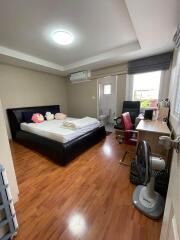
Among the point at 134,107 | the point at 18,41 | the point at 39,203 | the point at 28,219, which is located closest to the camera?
the point at 28,219

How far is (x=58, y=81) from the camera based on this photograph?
4.94 metres

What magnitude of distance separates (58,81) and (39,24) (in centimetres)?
308

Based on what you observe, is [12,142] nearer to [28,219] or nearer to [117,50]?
[28,219]

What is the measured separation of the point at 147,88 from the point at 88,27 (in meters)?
2.27

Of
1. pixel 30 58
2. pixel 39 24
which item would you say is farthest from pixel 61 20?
pixel 30 58

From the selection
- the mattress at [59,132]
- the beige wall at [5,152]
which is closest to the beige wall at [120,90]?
the mattress at [59,132]

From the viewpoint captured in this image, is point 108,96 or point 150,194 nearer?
point 150,194

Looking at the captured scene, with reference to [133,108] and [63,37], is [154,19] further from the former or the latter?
[133,108]

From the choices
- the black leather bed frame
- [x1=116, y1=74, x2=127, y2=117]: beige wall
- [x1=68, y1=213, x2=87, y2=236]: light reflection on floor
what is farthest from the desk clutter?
[x1=116, y1=74, x2=127, y2=117]: beige wall

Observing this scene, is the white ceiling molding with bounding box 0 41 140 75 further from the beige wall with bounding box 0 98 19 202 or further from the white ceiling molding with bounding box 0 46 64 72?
the beige wall with bounding box 0 98 19 202

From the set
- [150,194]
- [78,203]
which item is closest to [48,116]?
[78,203]

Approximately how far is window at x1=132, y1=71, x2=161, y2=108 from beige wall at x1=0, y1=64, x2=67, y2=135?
312 cm

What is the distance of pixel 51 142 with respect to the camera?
94.7 inches

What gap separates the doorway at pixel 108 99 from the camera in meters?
4.02
